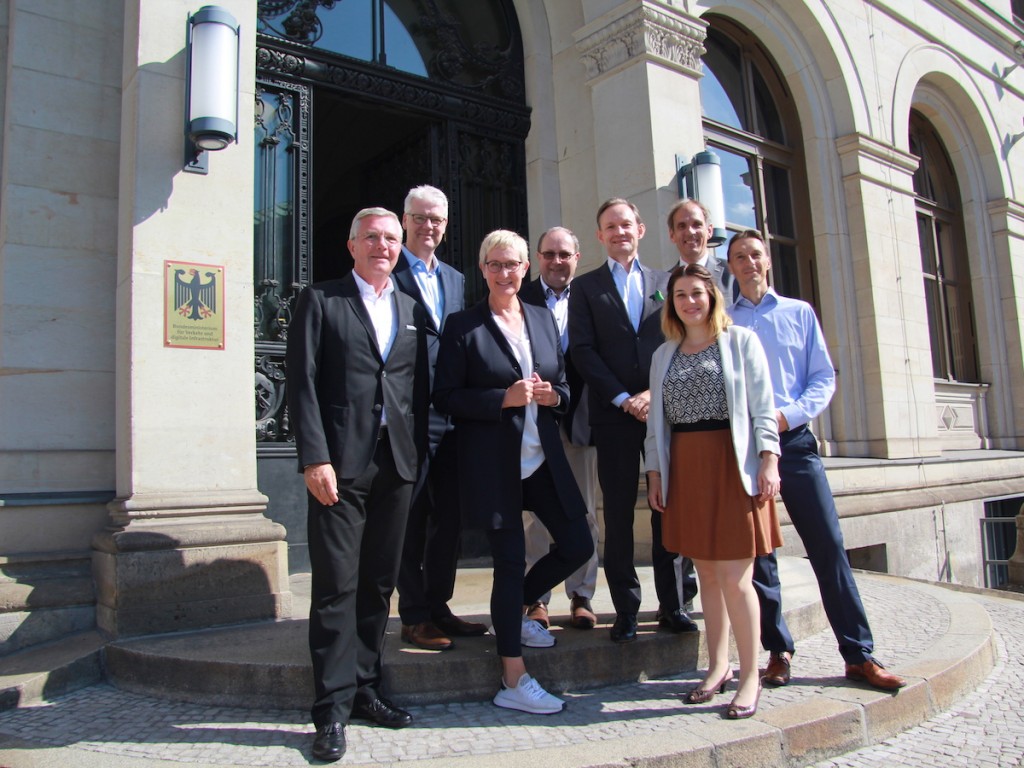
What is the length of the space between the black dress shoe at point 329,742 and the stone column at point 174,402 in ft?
5.20

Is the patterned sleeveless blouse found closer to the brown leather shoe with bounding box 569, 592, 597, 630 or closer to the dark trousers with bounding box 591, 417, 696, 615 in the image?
the dark trousers with bounding box 591, 417, 696, 615

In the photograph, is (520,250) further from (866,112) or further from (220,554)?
(866,112)

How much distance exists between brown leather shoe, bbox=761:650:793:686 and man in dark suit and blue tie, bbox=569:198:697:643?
1.40ft

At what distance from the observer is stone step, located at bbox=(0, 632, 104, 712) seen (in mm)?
3732

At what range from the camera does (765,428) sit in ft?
11.6

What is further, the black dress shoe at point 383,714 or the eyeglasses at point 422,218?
the eyeglasses at point 422,218

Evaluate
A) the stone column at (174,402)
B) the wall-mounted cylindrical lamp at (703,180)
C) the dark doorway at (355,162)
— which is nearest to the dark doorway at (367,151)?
the dark doorway at (355,162)

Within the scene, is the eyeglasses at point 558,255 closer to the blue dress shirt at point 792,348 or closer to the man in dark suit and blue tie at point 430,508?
the man in dark suit and blue tie at point 430,508

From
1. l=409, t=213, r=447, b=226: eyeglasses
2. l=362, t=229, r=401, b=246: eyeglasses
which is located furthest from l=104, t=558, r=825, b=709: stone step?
l=409, t=213, r=447, b=226: eyeglasses

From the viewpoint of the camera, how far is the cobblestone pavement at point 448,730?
3.12 meters

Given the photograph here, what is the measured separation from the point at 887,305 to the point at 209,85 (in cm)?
870

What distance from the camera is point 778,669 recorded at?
12.7 feet

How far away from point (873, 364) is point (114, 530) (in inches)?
347

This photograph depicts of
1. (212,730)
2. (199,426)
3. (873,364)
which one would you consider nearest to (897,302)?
(873,364)
